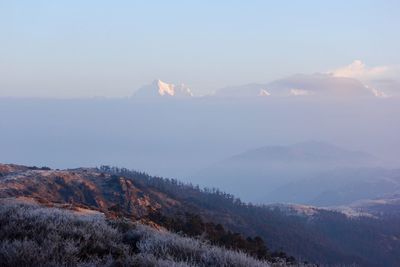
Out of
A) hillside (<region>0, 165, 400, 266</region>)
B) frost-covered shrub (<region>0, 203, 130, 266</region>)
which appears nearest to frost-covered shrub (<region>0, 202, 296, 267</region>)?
frost-covered shrub (<region>0, 203, 130, 266</region>)

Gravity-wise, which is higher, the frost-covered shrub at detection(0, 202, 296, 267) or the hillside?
the frost-covered shrub at detection(0, 202, 296, 267)

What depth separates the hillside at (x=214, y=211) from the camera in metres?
79.6

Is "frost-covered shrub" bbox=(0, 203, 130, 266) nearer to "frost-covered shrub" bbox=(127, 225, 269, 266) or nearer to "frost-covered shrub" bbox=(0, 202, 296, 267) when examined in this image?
"frost-covered shrub" bbox=(0, 202, 296, 267)

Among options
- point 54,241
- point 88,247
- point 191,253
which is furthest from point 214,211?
point 54,241

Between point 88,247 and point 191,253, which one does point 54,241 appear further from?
point 191,253

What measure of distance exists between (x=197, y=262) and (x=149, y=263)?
4.90 feet

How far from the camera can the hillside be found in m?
79.6

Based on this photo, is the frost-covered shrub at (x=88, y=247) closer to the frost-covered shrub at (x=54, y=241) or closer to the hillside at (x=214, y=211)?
the frost-covered shrub at (x=54, y=241)

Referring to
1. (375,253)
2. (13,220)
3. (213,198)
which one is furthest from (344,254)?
(13,220)

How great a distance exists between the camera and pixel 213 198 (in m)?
153

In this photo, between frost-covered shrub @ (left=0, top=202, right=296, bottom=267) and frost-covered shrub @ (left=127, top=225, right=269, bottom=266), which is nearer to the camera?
frost-covered shrub @ (left=0, top=202, right=296, bottom=267)

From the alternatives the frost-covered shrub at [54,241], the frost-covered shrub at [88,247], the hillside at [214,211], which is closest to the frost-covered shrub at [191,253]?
the frost-covered shrub at [88,247]

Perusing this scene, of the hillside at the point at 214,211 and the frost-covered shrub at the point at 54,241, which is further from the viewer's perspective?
the hillside at the point at 214,211

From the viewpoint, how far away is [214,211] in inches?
4808
